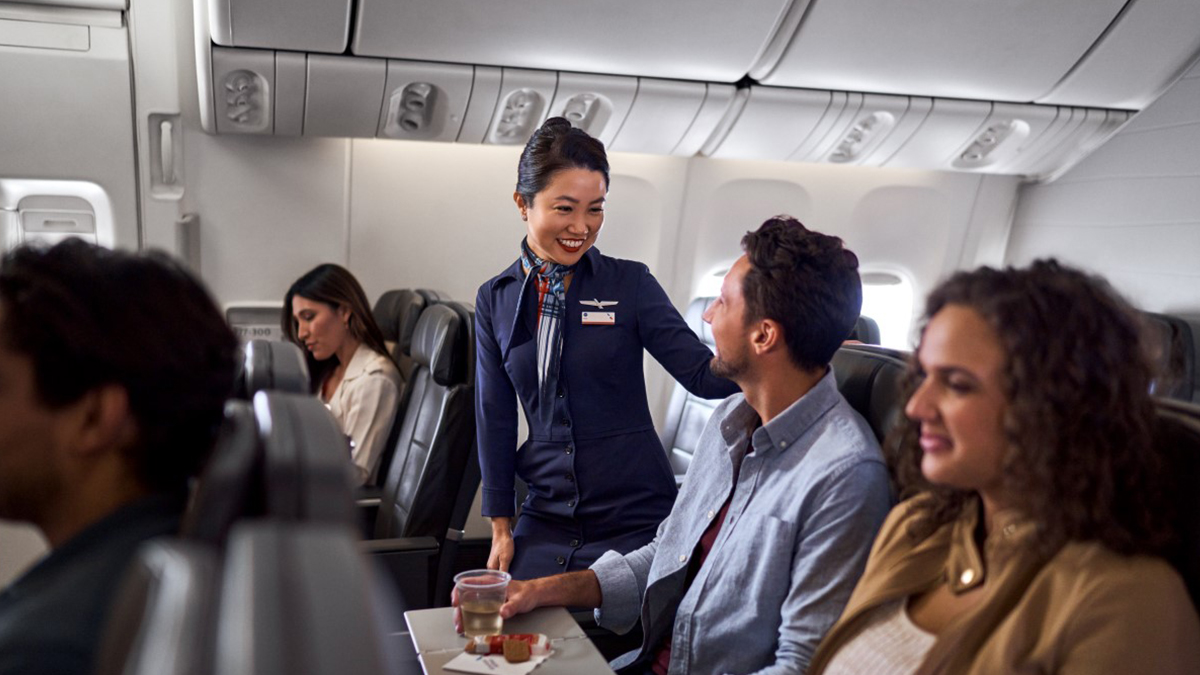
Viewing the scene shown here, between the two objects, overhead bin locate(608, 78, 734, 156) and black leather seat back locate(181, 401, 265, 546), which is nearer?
black leather seat back locate(181, 401, 265, 546)

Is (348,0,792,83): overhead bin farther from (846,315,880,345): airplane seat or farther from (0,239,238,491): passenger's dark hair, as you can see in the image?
(0,239,238,491): passenger's dark hair

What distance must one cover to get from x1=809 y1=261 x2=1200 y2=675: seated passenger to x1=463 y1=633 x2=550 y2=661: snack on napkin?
1.79ft

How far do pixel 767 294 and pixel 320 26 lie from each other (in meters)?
2.02

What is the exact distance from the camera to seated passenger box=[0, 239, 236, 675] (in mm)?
961

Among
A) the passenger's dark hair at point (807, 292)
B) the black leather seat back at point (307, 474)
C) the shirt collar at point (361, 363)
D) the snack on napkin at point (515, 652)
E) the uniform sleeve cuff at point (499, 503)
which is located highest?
the passenger's dark hair at point (807, 292)

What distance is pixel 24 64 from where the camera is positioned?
349 cm

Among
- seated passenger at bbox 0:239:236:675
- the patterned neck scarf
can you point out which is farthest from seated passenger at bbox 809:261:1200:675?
the patterned neck scarf

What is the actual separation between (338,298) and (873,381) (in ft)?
7.51

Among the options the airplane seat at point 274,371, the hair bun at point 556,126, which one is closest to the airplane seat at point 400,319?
the hair bun at point 556,126

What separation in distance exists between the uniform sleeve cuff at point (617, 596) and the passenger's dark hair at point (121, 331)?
1278 millimetres

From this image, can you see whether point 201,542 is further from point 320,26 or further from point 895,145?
point 895,145

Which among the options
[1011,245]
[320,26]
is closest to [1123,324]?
[320,26]

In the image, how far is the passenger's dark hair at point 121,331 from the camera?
96 centimetres

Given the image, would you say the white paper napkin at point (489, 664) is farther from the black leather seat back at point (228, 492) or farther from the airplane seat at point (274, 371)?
the black leather seat back at point (228, 492)
